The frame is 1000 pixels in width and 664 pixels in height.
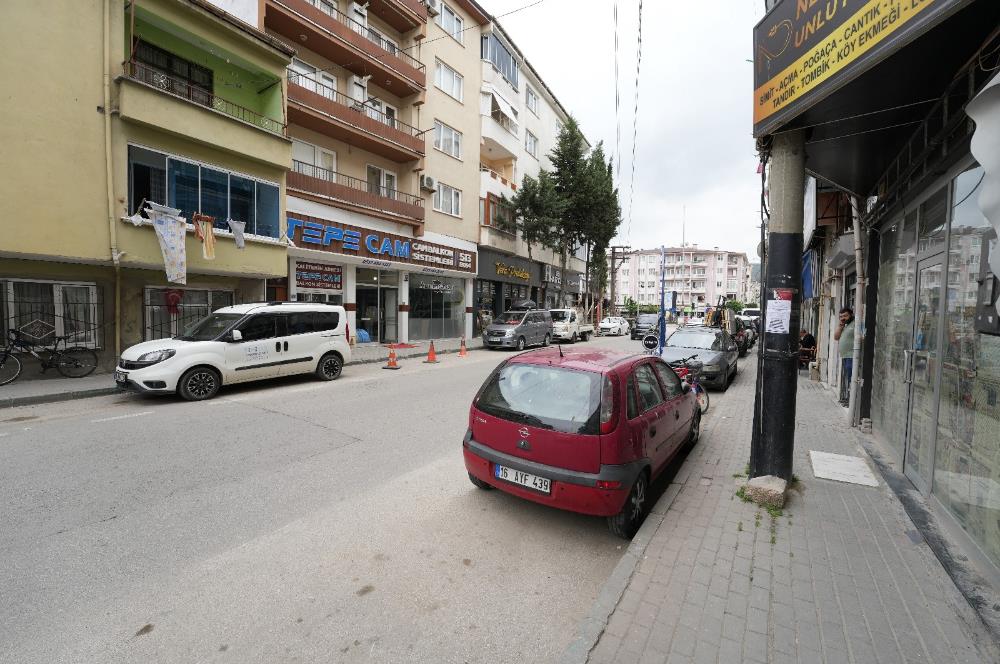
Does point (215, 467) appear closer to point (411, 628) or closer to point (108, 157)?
point (411, 628)

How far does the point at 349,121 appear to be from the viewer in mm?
17062

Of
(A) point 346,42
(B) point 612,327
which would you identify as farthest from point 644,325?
(A) point 346,42

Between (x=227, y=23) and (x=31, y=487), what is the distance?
13.0 meters

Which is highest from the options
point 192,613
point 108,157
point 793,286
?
point 108,157

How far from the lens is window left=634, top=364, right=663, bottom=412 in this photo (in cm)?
436

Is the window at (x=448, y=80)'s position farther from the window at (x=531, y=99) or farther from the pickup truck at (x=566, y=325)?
the pickup truck at (x=566, y=325)

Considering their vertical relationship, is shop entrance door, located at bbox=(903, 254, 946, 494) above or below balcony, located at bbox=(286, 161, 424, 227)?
below

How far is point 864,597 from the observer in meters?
2.87

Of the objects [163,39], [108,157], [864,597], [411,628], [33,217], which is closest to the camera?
[411,628]

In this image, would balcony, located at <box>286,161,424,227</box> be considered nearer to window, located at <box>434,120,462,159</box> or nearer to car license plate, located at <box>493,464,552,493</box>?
window, located at <box>434,120,462,159</box>

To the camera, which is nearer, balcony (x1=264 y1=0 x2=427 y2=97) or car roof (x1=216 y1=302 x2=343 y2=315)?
car roof (x1=216 y1=302 x2=343 y2=315)

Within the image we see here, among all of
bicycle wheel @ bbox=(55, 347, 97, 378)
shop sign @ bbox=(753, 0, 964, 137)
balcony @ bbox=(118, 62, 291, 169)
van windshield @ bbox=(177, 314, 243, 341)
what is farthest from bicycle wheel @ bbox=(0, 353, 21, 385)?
shop sign @ bbox=(753, 0, 964, 137)

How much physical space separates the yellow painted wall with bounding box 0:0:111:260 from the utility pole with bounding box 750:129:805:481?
13120mm

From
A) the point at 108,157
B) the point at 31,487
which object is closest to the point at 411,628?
the point at 31,487
